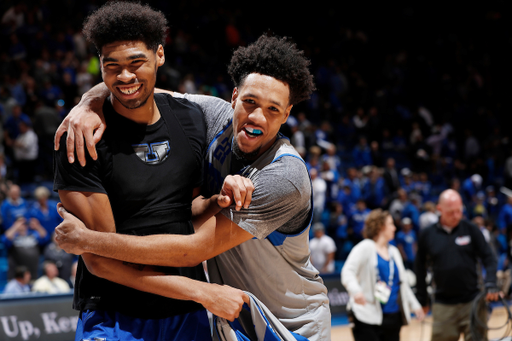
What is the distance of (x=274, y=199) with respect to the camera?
8.04 feet

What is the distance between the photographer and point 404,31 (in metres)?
22.6

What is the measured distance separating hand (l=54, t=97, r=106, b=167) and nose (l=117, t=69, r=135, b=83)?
217 millimetres

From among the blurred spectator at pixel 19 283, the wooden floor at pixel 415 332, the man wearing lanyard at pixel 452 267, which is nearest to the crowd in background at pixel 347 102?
the blurred spectator at pixel 19 283

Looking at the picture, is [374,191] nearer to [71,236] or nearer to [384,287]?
[384,287]

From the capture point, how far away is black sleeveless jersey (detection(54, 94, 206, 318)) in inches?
97.1

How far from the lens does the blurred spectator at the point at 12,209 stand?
9.16m

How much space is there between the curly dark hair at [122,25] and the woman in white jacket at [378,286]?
13.6ft

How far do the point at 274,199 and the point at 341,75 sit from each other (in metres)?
16.6

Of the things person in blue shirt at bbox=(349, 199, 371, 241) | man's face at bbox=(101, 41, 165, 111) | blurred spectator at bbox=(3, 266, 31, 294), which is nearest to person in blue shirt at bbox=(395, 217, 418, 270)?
person in blue shirt at bbox=(349, 199, 371, 241)

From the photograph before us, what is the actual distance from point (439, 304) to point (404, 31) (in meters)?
17.8

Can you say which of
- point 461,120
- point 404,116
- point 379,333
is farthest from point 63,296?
point 461,120

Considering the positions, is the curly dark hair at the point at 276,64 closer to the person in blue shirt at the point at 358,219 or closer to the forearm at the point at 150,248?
the forearm at the point at 150,248

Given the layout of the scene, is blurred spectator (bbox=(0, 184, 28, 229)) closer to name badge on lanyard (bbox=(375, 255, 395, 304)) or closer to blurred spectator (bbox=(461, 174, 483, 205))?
name badge on lanyard (bbox=(375, 255, 395, 304))

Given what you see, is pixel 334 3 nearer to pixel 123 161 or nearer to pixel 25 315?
pixel 25 315
